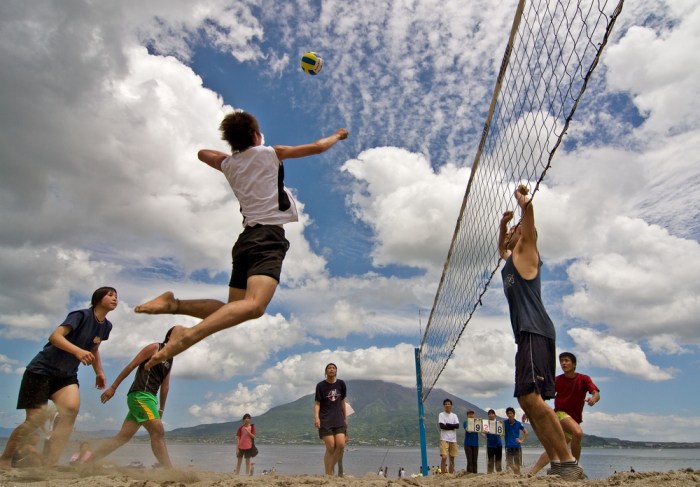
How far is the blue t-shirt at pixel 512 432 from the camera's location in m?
11.0

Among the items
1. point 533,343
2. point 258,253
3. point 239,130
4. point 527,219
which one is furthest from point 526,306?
point 239,130

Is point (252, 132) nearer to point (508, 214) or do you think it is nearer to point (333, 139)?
point (333, 139)

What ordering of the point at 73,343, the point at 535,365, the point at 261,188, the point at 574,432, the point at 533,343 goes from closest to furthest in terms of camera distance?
the point at 261,188
the point at 535,365
the point at 533,343
the point at 73,343
the point at 574,432

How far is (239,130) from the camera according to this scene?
3.69 metres

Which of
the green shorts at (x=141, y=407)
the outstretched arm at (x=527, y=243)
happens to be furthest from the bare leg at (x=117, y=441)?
the outstretched arm at (x=527, y=243)

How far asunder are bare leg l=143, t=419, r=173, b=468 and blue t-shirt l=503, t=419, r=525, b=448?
836cm

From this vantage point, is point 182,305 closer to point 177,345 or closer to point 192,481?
point 177,345

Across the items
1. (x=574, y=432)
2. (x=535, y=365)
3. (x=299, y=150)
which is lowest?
(x=574, y=432)

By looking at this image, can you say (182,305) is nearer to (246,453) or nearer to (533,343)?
(533,343)

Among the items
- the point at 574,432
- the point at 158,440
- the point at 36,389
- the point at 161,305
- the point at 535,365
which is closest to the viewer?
the point at 161,305

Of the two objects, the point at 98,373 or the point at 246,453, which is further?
the point at 246,453

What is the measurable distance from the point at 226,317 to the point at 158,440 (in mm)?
2622

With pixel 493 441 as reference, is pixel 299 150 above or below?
above

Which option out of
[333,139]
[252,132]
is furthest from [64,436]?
[333,139]
